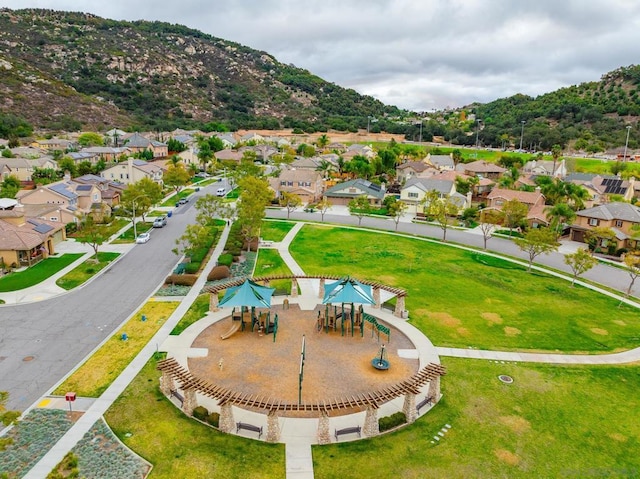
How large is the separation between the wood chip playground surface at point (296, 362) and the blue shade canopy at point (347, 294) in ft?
7.99

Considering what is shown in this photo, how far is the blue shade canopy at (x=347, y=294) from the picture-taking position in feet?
102

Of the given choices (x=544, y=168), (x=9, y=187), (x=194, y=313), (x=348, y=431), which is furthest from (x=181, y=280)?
(x=544, y=168)

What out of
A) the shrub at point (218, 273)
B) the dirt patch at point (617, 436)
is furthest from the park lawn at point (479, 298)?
the dirt patch at point (617, 436)

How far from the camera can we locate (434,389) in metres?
23.8

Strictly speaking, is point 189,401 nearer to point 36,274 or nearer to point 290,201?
point 36,274

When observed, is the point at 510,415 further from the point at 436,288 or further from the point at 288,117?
the point at 288,117

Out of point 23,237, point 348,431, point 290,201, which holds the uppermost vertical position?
point 290,201

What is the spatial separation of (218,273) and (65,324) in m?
13.6

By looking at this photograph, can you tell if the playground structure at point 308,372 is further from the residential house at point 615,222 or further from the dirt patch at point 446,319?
the residential house at point 615,222

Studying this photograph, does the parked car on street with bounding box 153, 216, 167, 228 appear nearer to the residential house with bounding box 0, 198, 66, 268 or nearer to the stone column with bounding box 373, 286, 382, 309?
the residential house with bounding box 0, 198, 66, 268

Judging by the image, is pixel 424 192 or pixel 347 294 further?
pixel 424 192

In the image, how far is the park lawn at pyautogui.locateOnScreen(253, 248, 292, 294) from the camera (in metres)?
40.6

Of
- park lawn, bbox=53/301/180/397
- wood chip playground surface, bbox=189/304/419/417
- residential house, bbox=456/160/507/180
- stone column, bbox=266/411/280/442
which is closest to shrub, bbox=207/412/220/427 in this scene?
wood chip playground surface, bbox=189/304/419/417

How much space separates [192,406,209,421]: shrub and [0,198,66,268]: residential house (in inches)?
1270
